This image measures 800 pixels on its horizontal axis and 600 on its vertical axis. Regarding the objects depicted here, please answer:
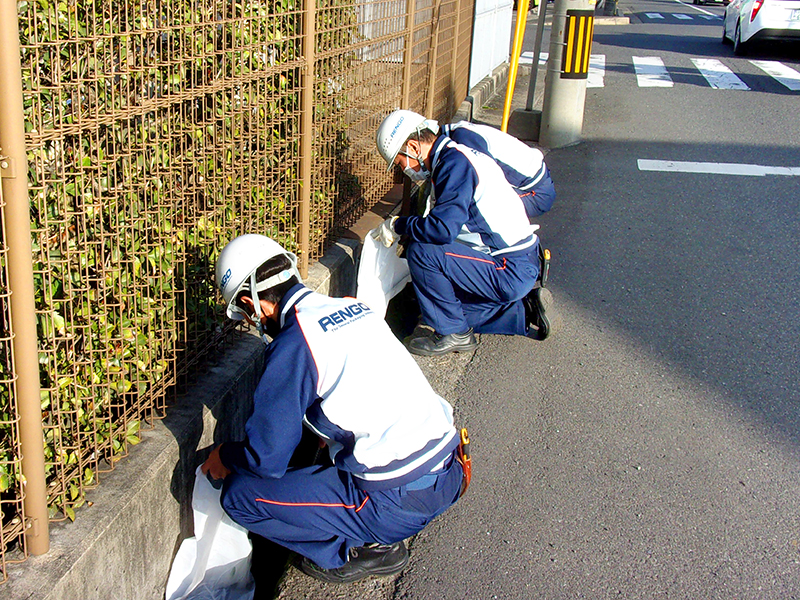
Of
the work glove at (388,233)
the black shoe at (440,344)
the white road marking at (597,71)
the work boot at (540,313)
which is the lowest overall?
the black shoe at (440,344)

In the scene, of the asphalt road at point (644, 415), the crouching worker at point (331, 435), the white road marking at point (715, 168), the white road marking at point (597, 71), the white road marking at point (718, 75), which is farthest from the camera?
the white road marking at point (597, 71)

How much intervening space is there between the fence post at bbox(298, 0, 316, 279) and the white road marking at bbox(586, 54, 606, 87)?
29.1ft

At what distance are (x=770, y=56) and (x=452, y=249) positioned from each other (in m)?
14.9

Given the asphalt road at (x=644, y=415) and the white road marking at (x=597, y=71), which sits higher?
the white road marking at (x=597, y=71)

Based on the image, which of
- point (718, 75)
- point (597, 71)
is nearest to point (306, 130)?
point (597, 71)

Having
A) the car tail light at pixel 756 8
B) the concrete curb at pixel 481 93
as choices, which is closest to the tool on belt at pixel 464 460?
the concrete curb at pixel 481 93

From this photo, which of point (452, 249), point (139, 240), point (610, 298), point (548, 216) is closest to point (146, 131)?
point (139, 240)

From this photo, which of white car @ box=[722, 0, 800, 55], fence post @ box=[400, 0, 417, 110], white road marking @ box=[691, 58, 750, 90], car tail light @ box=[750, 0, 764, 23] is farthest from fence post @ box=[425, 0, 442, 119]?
car tail light @ box=[750, 0, 764, 23]

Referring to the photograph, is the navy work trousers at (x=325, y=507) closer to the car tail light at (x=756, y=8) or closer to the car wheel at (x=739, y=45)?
the car tail light at (x=756, y=8)

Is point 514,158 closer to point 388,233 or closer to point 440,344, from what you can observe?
point 388,233

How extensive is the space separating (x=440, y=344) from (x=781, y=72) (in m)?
12.4

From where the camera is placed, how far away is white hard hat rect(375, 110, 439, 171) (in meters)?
4.77

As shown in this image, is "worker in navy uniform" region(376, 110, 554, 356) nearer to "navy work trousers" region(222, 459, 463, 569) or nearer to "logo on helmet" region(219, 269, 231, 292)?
"logo on helmet" region(219, 269, 231, 292)

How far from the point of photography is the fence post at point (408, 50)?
6.38 metres
